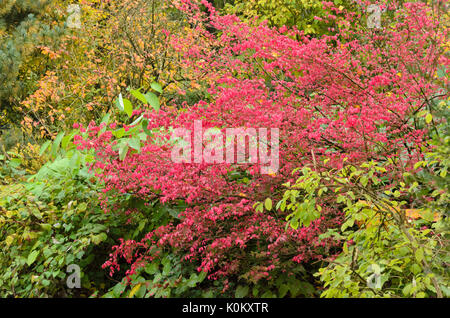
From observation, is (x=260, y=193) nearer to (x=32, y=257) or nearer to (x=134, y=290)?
(x=134, y=290)

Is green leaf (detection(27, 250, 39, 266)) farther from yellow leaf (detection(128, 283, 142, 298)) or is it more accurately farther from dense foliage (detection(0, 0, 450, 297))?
yellow leaf (detection(128, 283, 142, 298))

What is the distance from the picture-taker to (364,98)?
3.43 m

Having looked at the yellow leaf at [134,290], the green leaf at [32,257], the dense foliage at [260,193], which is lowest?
the green leaf at [32,257]

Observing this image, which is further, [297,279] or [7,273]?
[7,273]

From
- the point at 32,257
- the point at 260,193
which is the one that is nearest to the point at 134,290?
the point at 32,257

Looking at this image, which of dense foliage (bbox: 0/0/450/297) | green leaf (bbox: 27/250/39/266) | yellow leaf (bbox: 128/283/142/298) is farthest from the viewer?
green leaf (bbox: 27/250/39/266)

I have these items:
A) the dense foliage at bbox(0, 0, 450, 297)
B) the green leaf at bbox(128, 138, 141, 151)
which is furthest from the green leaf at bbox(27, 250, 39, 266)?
the green leaf at bbox(128, 138, 141, 151)

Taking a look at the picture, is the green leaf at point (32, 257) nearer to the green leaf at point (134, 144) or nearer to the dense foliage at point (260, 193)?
the dense foliage at point (260, 193)

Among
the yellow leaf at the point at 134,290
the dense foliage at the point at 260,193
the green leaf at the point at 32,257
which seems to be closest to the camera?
the dense foliage at the point at 260,193

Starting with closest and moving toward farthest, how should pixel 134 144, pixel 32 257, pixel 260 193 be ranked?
pixel 260 193
pixel 134 144
pixel 32 257

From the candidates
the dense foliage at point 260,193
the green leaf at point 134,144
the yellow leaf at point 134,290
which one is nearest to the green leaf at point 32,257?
the dense foliage at point 260,193
